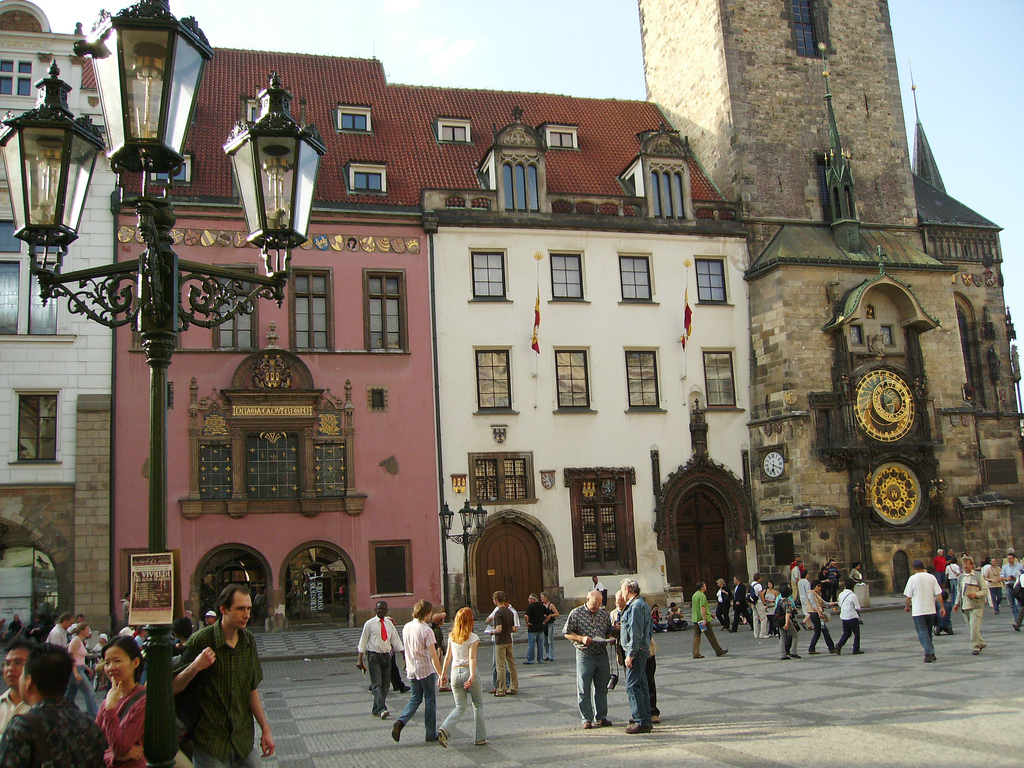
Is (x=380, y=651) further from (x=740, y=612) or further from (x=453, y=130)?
(x=453, y=130)

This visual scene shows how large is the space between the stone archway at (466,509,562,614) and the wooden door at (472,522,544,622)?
29 millimetres

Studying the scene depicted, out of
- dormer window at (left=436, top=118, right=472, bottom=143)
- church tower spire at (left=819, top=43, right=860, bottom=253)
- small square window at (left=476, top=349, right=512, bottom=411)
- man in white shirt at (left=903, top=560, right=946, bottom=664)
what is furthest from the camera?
dormer window at (left=436, top=118, right=472, bottom=143)

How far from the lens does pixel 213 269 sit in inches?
294

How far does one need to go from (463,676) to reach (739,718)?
3.21 metres

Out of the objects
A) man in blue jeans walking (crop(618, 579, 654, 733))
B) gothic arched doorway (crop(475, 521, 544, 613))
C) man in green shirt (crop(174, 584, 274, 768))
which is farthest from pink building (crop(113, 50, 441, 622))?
man in green shirt (crop(174, 584, 274, 768))

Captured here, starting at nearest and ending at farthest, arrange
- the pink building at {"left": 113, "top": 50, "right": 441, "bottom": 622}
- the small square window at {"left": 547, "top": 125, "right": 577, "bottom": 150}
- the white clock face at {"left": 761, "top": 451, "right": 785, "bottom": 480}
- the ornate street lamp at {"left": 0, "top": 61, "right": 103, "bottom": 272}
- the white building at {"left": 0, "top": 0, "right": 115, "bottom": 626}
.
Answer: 1. the ornate street lamp at {"left": 0, "top": 61, "right": 103, "bottom": 272}
2. the white building at {"left": 0, "top": 0, "right": 115, "bottom": 626}
3. the pink building at {"left": 113, "top": 50, "right": 441, "bottom": 622}
4. the white clock face at {"left": 761, "top": 451, "right": 785, "bottom": 480}
5. the small square window at {"left": 547, "top": 125, "right": 577, "bottom": 150}

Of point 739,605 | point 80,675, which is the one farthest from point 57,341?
point 739,605

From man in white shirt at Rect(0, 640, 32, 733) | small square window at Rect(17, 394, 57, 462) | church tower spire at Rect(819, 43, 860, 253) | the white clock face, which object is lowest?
man in white shirt at Rect(0, 640, 32, 733)

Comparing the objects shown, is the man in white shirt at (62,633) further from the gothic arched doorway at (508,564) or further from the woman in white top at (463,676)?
the gothic arched doorway at (508,564)

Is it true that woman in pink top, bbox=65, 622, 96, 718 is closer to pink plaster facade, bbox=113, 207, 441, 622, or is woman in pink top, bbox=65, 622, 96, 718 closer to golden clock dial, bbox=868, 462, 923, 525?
pink plaster facade, bbox=113, 207, 441, 622

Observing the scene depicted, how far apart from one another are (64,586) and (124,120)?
2157 cm

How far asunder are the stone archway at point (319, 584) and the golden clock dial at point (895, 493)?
52.3ft

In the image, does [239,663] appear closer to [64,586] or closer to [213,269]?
[213,269]

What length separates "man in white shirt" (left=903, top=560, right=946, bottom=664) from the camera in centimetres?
1553
